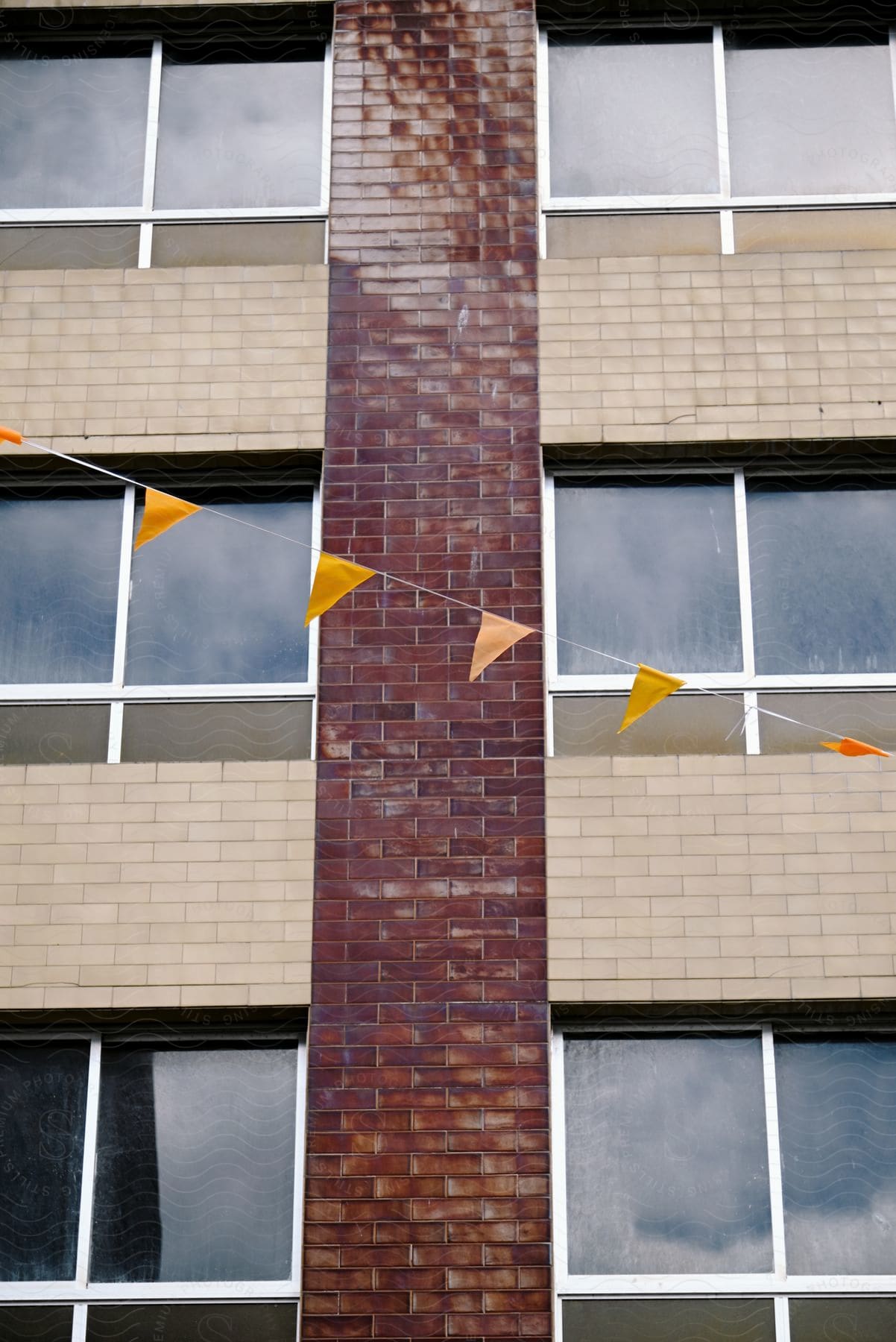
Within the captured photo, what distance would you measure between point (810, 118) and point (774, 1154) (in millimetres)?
6154

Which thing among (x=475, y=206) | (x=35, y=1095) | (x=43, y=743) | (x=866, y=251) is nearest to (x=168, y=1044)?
(x=35, y=1095)

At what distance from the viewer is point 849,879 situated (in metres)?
8.80

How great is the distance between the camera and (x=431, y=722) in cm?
912

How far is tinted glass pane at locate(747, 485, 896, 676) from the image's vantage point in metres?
9.47

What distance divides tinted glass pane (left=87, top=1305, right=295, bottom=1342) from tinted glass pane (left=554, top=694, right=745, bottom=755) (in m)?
Answer: 3.20

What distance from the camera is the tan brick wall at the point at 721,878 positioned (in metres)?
8.64

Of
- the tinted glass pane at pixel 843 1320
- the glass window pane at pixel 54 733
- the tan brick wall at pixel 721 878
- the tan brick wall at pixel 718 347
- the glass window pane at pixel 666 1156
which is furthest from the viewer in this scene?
the tan brick wall at pixel 718 347

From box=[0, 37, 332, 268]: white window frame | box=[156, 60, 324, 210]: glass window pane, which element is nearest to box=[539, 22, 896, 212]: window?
box=[0, 37, 332, 268]: white window frame

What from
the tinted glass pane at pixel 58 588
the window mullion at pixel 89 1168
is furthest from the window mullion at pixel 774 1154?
the tinted glass pane at pixel 58 588

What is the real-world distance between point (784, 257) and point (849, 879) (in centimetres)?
366

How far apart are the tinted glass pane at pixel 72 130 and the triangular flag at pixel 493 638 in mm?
3886

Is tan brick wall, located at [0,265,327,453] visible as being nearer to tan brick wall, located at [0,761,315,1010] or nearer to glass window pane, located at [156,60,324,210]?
glass window pane, located at [156,60,324,210]

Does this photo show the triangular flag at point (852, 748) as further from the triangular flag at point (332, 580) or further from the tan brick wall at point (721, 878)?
the triangular flag at point (332, 580)

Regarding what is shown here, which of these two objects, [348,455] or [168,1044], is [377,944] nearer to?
[168,1044]
